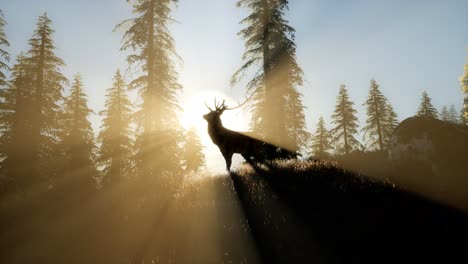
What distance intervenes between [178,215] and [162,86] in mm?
15705

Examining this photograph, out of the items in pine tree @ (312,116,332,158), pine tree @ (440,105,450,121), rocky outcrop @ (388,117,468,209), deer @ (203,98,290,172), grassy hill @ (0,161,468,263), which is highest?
pine tree @ (440,105,450,121)

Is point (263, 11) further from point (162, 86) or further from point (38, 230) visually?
point (38, 230)

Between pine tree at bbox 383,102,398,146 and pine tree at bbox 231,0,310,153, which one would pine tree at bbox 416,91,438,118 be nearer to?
pine tree at bbox 383,102,398,146

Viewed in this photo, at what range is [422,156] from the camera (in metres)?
7.27

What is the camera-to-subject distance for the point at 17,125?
21672 mm

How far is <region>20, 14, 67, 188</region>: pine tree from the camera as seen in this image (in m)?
21.5

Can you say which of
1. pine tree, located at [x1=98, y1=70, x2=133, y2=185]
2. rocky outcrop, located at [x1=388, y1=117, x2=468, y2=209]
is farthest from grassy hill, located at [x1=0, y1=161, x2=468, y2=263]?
pine tree, located at [x1=98, y1=70, x2=133, y2=185]

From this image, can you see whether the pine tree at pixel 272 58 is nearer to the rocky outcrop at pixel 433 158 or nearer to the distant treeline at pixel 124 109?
the distant treeline at pixel 124 109

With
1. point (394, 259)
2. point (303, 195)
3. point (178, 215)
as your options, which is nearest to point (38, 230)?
point (178, 215)

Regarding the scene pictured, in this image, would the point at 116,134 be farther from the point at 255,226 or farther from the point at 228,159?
the point at 255,226

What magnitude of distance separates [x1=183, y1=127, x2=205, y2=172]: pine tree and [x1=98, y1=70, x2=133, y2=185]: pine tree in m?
7.53

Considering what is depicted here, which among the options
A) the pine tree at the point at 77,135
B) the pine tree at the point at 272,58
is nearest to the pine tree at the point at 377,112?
the pine tree at the point at 272,58

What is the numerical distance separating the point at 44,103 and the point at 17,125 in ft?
8.38

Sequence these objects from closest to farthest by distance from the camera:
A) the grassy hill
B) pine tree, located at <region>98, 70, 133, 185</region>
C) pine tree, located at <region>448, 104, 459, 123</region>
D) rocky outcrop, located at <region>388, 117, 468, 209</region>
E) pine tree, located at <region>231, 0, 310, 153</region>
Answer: the grassy hill, rocky outcrop, located at <region>388, 117, 468, 209</region>, pine tree, located at <region>231, 0, 310, 153</region>, pine tree, located at <region>98, 70, 133, 185</region>, pine tree, located at <region>448, 104, 459, 123</region>
